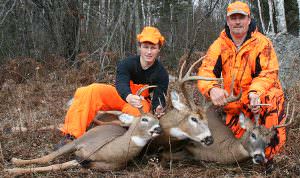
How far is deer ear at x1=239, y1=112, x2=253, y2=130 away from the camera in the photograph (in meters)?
4.21

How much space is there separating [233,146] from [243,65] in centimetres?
90

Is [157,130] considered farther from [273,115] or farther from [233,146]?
[273,115]

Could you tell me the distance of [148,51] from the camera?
4734mm

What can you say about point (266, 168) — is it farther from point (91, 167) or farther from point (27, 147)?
point (27, 147)

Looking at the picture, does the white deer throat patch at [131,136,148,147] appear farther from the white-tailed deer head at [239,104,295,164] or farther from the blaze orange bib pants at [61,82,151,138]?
the white-tailed deer head at [239,104,295,164]

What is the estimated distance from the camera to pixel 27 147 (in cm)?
471

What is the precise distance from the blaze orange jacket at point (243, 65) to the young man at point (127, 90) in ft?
1.79

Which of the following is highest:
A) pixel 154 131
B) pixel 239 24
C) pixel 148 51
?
pixel 239 24

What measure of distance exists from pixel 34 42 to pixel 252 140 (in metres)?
7.84

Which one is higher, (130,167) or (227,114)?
(227,114)

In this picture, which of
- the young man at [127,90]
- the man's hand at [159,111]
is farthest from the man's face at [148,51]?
the man's hand at [159,111]

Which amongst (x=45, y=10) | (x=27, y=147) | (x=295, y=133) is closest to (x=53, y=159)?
(x=27, y=147)

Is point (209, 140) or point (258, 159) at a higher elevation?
point (209, 140)

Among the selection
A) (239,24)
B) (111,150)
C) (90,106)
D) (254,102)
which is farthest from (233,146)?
(90,106)
